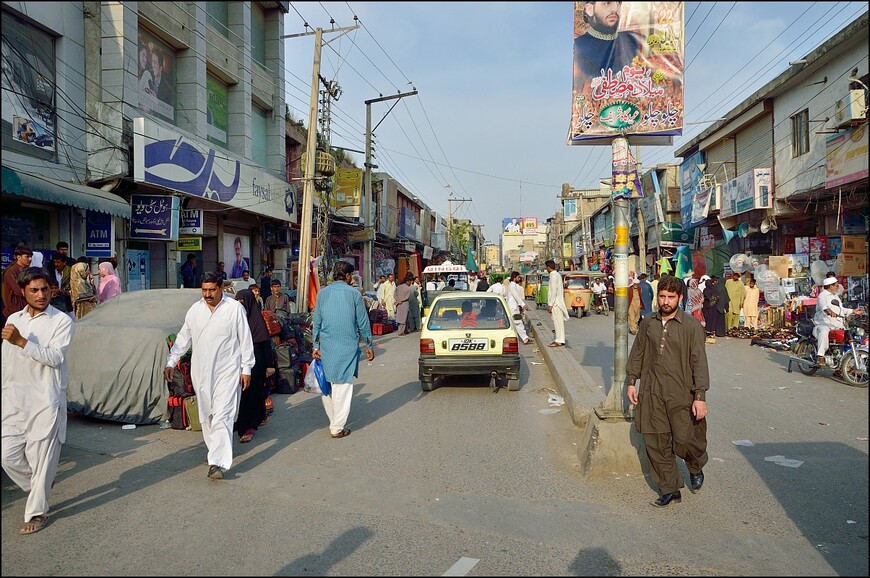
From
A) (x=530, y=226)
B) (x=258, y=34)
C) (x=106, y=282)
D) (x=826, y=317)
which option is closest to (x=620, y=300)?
(x=826, y=317)

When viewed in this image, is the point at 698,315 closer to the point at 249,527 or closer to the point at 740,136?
the point at 740,136

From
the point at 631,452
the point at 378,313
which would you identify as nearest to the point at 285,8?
the point at 378,313

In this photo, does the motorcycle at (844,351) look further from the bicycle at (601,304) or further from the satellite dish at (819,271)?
the bicycle at (601,304)

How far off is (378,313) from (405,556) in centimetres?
1564

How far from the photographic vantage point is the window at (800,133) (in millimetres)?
17328

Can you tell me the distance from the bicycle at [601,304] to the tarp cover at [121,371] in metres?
23.1

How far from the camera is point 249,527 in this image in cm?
425

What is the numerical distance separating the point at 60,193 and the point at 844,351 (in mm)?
12984

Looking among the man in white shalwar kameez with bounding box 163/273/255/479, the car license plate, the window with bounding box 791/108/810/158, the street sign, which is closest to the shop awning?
the street sign

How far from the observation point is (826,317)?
34.2ft

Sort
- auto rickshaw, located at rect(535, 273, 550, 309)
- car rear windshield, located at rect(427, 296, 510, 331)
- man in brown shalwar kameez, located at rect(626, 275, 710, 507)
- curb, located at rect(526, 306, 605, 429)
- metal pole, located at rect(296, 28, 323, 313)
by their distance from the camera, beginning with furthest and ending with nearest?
1. auto rickshaw, located at rect(535, 273, 550, 309)
2. metal pole, located at rect(296, 28, 323, 313)
3. car rear windshield, located at rect(427, 296, 510, 331)
4. curb, located at rect(526, 306, 605, 429)
5. man in brown shalwar kameez, located at rect(626, 275, 710, 507)

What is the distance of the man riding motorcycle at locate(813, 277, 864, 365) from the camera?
10.3m

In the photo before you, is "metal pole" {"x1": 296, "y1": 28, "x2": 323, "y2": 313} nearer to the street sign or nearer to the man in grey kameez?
the street sign

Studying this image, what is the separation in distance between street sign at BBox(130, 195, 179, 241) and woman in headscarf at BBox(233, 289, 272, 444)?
7540 mm
